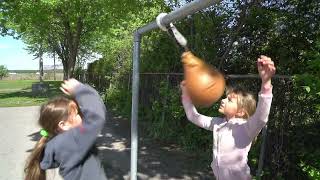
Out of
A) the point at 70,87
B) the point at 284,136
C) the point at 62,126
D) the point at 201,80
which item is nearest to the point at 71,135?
the point at 62,126

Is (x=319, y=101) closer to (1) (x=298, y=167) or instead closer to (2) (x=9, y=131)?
(1) (x=298, y=167)

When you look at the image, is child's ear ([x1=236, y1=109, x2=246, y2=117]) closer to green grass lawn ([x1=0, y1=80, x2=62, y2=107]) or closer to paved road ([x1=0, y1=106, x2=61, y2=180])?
paved road ([x1=0, y1=106, x2=61, y2=180])

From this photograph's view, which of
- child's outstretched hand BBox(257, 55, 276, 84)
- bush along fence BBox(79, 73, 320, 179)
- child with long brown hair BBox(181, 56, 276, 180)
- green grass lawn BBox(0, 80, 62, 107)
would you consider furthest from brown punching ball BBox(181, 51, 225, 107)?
green grass lawn BBox(0, 80, 62, 107)

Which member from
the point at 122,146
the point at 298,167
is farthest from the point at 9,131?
the point at 298,167

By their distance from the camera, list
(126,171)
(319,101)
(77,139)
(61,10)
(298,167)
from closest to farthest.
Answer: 1. (77,139)
2. (319,101)
3. (298,167)
4. (126,171)
5. (61,10)

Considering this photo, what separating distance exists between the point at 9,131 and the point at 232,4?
249 inches

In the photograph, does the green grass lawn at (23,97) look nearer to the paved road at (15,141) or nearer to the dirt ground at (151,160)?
the paved road at (15,141)

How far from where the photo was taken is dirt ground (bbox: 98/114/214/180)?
22.2 feet

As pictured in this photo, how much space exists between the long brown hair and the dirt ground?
12.1ft

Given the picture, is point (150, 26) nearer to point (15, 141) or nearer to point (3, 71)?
point (15, 141)

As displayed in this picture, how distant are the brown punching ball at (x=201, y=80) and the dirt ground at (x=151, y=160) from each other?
402cm

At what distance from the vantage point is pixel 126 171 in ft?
23.0

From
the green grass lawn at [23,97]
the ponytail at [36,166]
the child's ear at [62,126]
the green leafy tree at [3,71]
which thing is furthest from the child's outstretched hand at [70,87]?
the green leafy tree at [3,71]

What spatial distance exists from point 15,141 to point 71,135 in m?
7.36
